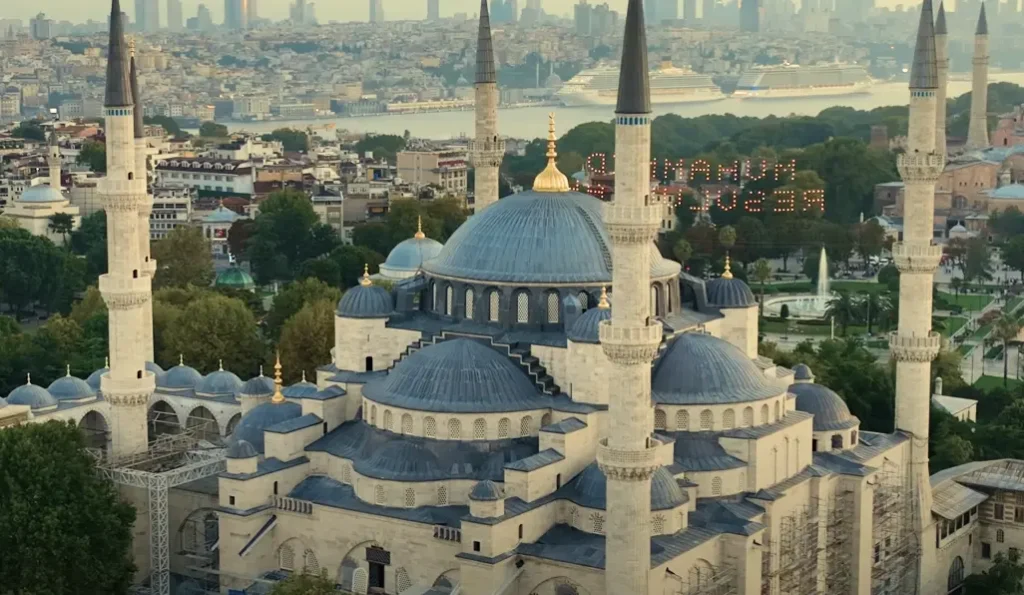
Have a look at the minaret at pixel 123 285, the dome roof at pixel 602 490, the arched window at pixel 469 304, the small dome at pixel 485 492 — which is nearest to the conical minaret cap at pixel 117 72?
Answer: the minaret at pixel 123 285

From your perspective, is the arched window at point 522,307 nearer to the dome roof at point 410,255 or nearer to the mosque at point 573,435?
the mosque at point 573,435

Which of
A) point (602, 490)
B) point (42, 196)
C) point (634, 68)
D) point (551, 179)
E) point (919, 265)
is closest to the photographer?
point (634, 68)

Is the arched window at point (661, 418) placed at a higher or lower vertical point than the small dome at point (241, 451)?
higher

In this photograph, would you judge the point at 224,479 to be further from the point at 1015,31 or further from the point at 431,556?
the point at 1015,31

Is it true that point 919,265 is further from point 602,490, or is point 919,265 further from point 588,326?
point 602,490

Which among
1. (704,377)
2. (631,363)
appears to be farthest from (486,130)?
(631,363)

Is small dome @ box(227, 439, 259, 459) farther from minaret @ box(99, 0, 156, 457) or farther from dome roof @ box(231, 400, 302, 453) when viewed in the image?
minaret @ box(99, 0, 156, 457)

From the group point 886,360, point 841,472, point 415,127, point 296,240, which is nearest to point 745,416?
point 841,472

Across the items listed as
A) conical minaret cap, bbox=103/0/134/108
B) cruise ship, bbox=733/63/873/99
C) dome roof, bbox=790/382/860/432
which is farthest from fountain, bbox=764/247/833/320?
cruise ship, bbox=733/63/873/99
